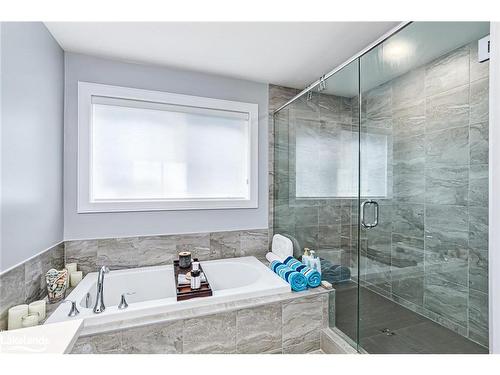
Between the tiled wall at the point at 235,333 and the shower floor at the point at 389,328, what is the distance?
0.58 feet

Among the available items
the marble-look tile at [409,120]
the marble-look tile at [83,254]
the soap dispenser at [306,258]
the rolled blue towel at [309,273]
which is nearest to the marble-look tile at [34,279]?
the marble-look tile at [83,254]

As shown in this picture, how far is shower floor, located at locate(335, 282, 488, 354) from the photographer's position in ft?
5.08

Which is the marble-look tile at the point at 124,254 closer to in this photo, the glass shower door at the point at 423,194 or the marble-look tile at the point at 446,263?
the glass shower door at the point at 423,194

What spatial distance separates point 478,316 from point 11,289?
2675 millimetres

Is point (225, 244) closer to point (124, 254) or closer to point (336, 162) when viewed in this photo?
point (124, 254)

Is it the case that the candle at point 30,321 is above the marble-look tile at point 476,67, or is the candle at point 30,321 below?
below

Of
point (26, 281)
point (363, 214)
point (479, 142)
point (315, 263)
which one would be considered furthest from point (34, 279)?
point (479, 142)

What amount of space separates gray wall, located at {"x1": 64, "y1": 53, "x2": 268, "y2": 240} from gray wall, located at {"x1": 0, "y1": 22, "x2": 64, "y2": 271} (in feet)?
0.27

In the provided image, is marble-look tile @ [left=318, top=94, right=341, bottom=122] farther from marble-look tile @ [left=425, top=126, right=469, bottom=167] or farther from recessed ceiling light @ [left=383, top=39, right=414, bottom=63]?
marble-look tile @ [left=425, top=126, right=469, bottom=167]

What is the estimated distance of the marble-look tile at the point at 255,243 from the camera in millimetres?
2574

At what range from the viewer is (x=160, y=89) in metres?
2.29

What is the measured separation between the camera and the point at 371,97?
1.79m

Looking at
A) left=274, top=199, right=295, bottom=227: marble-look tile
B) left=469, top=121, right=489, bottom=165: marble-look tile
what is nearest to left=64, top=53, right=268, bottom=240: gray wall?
left=274, top=199, right=295, bottom=227: marble-look tile

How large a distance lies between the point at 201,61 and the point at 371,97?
1454mm
